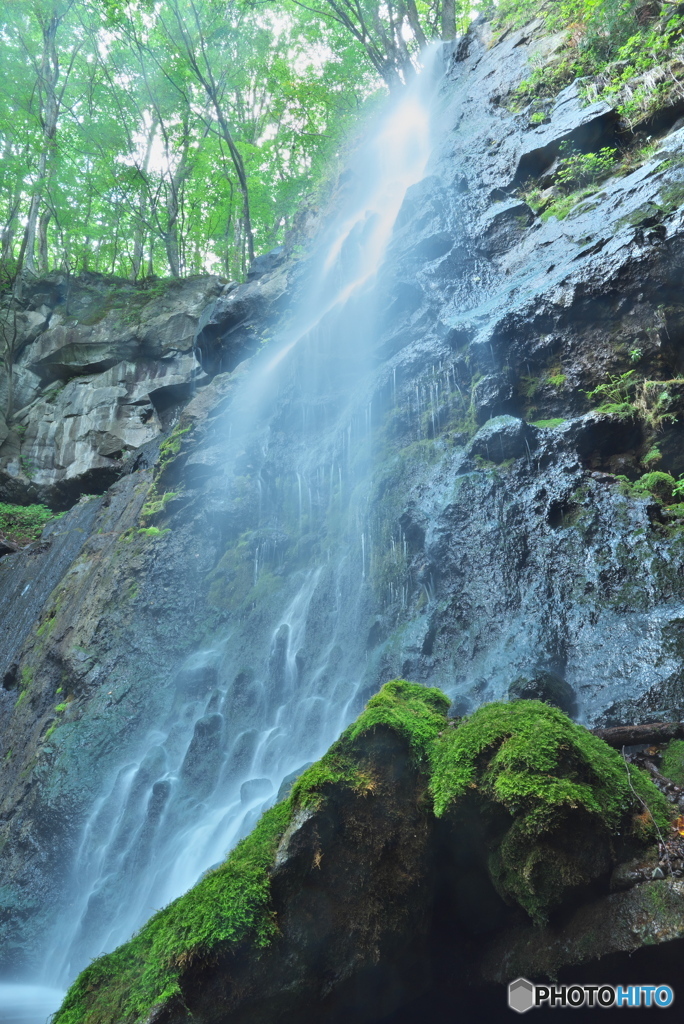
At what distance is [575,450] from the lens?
24.0 feet

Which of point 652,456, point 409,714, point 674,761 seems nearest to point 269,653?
point 409,714

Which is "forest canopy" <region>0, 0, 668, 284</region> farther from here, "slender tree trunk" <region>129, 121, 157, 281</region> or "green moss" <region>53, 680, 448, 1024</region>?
"green moss" <region>53, 680, 448, 1024</region>

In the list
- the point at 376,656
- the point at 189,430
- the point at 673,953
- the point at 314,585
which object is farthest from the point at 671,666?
the point at 189,430

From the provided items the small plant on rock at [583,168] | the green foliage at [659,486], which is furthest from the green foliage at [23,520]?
the green foliage at [659,486]

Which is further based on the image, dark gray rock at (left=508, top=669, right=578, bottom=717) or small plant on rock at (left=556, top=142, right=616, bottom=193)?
small plant on rock at (left=556, top=142, right=616, bottom=193)

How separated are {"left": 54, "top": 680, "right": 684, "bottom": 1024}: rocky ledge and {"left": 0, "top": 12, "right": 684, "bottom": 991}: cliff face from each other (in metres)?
1.83

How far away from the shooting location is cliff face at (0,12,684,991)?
6.52 meters

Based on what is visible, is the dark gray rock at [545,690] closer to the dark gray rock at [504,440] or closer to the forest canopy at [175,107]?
the dark gray rock at [504,440]

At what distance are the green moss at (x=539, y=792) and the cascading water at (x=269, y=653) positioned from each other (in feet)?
10.7

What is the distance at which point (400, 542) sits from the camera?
26.8ft

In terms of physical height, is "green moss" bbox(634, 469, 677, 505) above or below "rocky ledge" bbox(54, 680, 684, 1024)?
below

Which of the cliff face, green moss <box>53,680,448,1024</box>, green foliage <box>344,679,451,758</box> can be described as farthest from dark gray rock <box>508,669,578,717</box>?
green moss <box>53,680,448,1024</box>

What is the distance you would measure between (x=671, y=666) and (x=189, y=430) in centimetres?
979

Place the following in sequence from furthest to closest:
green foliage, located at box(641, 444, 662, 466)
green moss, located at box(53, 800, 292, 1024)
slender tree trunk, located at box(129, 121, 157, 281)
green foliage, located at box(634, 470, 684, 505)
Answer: slender tree trunk, located at box(129, 121, 157, 281)
green foliage, located at box(641, 444, 662, 466)
green foliage, located at box(634, 470, 684, 505)
green moss, located at box(53, 800, 292, 1024)
